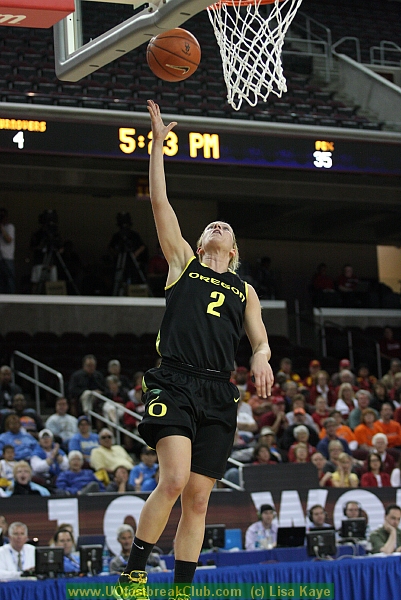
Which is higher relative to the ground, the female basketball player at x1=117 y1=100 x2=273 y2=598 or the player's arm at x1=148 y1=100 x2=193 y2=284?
the player's arm at x1=148 y1=100 x2=193 y2=284

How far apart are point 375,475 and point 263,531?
2266mm

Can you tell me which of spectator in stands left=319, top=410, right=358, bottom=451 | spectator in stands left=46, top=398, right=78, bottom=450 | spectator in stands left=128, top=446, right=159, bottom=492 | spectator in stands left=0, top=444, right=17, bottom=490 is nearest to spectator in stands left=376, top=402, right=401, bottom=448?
spectator in stands left=319, top=410, right=358, bottom=451

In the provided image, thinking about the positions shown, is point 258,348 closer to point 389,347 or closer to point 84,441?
point 84,441

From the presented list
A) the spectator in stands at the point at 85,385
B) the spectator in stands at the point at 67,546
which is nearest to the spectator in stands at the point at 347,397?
the spectator in stands at the point at 85,385

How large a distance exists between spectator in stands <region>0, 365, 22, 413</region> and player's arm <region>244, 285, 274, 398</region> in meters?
8.85

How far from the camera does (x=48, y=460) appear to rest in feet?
37.3

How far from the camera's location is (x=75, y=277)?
1786 cm

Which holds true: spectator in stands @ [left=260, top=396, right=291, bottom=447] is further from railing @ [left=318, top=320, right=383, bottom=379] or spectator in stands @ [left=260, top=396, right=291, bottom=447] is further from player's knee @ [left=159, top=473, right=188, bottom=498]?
player's knee @ [left=159, top=473, right=188, bottom=498]

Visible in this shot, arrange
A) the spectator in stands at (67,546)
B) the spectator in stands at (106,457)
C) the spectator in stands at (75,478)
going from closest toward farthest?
the spectator in stands at (67,546)
the spectator in stands at (75,478)
the spectator in stands at (106,457)

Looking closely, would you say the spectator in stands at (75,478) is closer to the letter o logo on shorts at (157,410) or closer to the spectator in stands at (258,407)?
the spectator in stands at (258,407)

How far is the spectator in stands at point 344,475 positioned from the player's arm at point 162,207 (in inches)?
300

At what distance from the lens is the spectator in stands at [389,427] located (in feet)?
45.5

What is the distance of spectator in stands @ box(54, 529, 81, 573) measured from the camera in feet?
30.1

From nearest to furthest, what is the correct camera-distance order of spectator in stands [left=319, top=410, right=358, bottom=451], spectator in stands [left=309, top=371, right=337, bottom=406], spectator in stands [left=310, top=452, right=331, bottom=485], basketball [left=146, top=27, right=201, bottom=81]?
basketball [left=146, top=27, right=201, bottom=81] → spectator in stands [left=310, top=452, right=331, bottom=485] → spectator in stands [left=319, top=410, right=358, bottom=451] → spectator in stands [left=309, top=371, right=337, bottom=406]
